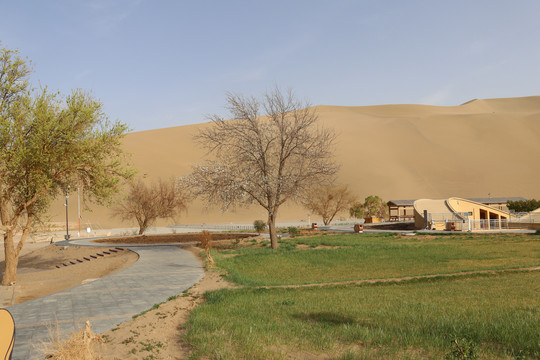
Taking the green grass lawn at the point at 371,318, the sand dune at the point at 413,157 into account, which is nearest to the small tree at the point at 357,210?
the sand dune at the point at 413,157

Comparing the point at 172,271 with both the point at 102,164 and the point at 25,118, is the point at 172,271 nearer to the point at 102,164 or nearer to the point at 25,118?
the point at 102,164

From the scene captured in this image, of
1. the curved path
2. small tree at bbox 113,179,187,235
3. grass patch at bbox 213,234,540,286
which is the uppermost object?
small tree at bbox 113,179,187,235

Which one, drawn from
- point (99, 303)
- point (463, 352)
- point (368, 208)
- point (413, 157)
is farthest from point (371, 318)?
point (413, 157)

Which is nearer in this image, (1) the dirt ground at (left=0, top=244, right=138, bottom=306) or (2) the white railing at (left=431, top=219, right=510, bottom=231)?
(1) the dirt ground at (left=0, top=244, right=138, bottom=306)

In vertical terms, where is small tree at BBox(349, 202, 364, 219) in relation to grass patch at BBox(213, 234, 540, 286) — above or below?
above

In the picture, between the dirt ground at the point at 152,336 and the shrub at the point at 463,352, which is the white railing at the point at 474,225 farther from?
the shrub at the point at 463,352

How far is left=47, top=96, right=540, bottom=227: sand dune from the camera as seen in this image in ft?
292

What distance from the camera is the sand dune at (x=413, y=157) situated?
89062 millimetres

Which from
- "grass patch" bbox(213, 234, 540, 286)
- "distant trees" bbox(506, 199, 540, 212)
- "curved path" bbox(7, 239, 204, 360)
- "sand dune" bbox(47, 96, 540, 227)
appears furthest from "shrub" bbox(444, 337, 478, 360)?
"sand dune" bbox(47, 96, 540, 227)

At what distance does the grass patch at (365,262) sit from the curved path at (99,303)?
1.98m

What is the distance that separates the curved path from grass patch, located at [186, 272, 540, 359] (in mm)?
1547

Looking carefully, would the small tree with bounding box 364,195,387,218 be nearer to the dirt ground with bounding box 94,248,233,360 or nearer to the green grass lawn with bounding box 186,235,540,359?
the green grass lawn with bounding box 186,235,540,359

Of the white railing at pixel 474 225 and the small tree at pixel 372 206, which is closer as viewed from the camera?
the white railing at pixel 474 225

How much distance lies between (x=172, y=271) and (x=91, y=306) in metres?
5.28
